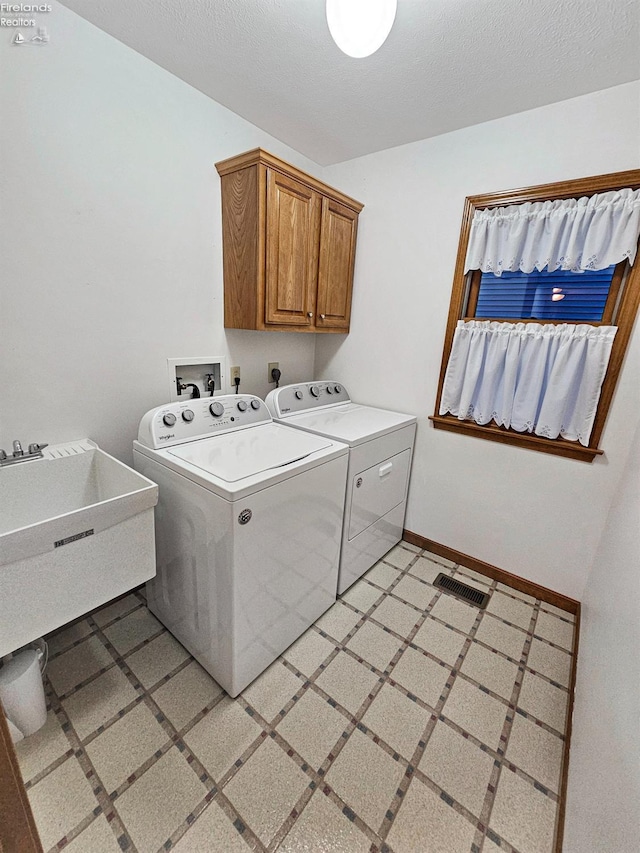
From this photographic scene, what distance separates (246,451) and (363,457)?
606 millimetres

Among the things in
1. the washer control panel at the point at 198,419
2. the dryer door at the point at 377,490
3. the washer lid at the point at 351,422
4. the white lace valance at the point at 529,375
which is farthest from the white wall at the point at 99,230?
the white lace valance at the point at 529,375

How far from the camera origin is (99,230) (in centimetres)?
149

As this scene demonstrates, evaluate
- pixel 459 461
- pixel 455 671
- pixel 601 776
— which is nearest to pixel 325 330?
pixel 459 461

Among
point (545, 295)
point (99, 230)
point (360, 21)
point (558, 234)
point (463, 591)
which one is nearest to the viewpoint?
point (360, 21)

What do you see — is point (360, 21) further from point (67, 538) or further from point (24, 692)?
point (24, 692)

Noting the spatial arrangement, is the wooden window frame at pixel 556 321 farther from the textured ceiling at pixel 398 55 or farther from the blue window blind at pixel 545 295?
the textured ceiling at pixel 398 55

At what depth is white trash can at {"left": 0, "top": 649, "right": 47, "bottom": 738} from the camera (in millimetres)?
1152

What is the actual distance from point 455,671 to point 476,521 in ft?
2.82

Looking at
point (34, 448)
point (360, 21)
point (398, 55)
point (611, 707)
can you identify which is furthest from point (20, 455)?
point (398, 55)

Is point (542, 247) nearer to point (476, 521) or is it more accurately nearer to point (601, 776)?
point (476, 521)

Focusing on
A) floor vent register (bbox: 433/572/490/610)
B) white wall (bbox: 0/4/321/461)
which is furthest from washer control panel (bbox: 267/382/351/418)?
floor vent register (bbox: 433/572/490/610)

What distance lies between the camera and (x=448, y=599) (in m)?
1.97

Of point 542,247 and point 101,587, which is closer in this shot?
point 101,587

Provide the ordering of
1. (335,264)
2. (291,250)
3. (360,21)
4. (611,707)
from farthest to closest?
(335,264) → (291,250) → (360,21) → (611,707)
